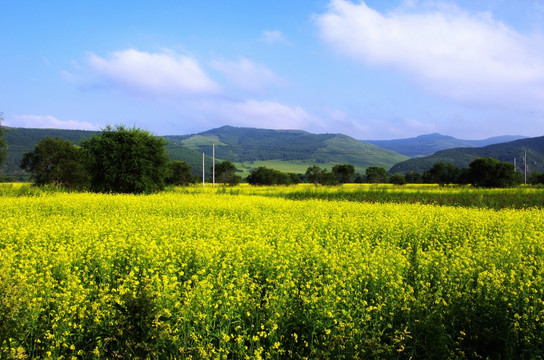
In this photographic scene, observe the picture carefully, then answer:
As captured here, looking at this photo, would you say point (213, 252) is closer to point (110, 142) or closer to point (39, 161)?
point (110, 142)

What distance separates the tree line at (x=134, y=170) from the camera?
27266 millimetres

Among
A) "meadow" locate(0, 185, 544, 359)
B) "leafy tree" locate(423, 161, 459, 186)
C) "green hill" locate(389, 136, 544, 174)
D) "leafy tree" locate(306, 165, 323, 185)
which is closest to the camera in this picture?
"meadow" locate(0, 185, 544, 359)

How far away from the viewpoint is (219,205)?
16.7 metres

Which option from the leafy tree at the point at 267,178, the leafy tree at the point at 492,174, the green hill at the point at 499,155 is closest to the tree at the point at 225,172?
the leafy tree at the point at 267,178

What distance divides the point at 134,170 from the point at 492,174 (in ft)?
180

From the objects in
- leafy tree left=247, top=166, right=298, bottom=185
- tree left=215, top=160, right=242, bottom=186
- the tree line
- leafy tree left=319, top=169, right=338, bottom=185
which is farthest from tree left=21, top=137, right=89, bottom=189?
leafy tree left=319, top=169, right=338, bottom=185

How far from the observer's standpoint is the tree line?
27.3m

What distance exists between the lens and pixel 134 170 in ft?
89.9

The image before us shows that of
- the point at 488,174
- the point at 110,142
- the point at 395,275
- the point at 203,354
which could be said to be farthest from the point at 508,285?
the point at 488,174

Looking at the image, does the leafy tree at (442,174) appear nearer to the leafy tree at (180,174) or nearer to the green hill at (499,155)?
the leafy tree at (180,174)

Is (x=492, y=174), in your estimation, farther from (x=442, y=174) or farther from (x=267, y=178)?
(x=267, y=178)

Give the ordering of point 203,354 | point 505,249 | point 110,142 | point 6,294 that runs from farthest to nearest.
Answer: point 110,142 < point 505,249 < point 6,294 < point 203,354

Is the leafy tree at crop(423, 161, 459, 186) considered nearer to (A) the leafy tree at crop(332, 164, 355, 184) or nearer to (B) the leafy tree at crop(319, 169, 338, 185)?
(A) the leafy tree at crop(332, 164, 355, 184)

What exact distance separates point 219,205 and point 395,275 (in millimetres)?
11557
